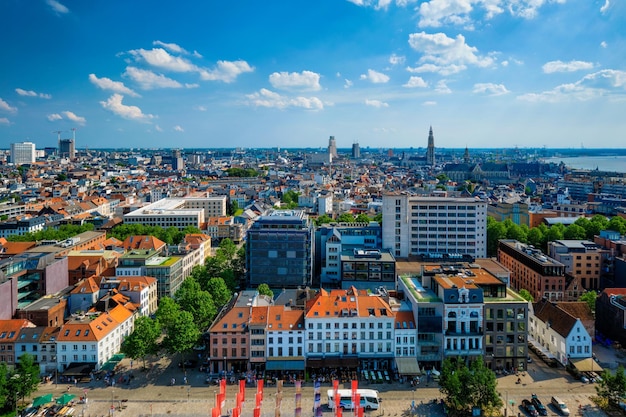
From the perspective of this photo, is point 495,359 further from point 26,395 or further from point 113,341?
point 26,395

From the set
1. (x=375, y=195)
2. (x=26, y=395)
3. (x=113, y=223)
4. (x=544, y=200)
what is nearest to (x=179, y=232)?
(x=113, y=223)

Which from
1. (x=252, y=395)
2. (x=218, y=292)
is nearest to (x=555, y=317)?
(x=252, y=395)

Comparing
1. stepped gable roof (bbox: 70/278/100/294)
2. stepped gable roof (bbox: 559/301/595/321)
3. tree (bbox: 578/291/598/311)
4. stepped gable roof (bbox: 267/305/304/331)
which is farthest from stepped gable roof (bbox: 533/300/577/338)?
stepped gable roof (bbox: 70/278/100/294)

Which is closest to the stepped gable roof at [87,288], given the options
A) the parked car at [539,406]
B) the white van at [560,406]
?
the parked car at [539,406]

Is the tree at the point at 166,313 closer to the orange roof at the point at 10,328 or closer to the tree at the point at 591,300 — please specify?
the orange roof at the point at 10,328

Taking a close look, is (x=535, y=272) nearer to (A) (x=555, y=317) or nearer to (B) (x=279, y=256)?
(A) (x=555, y=317)

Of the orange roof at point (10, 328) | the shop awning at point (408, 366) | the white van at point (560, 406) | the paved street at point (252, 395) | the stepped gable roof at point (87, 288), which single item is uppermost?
the stepped gable roof at point (87, 288)
